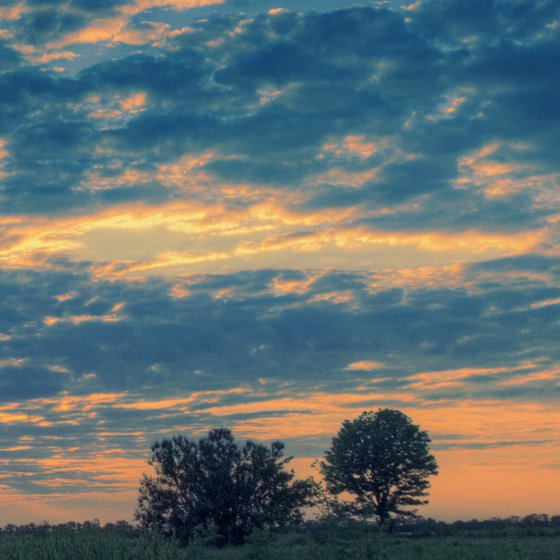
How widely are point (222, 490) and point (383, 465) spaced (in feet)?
87.4

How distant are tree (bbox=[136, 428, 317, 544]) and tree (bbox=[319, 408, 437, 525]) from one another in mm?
19939

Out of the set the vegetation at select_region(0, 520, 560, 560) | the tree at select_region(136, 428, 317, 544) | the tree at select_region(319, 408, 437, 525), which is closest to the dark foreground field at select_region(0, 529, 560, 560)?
the vegetation at select_region(0, 520, 560, 560)

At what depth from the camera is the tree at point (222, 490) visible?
6072cm

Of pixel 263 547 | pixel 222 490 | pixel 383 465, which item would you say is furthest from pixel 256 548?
pixel 383 465

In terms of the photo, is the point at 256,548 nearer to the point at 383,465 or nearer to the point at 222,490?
the point at 222,490

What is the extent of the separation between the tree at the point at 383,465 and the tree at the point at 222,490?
19.9 meters

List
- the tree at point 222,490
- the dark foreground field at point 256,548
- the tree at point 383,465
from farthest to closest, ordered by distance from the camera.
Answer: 1. the tree at point 383,465
2. the tree at point 222,490
3. the dark foreground field at point 256,548

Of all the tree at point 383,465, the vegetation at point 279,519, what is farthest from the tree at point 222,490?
the tree at point 383,465

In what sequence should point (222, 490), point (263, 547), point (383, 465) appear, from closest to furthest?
point (263, 547), point (222, 490), point (383, 465)

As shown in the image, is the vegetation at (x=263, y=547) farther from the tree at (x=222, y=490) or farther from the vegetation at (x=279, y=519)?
the tree at (x=222, y=490)

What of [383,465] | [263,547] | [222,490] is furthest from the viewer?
[383,465]

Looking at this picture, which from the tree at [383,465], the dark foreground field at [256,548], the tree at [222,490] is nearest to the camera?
the dark foreground field at [256,548]

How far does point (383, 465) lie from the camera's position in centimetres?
8238

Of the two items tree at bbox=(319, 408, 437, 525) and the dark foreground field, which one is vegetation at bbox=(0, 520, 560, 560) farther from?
tree at bbox=(319, 408, 437, 525)
